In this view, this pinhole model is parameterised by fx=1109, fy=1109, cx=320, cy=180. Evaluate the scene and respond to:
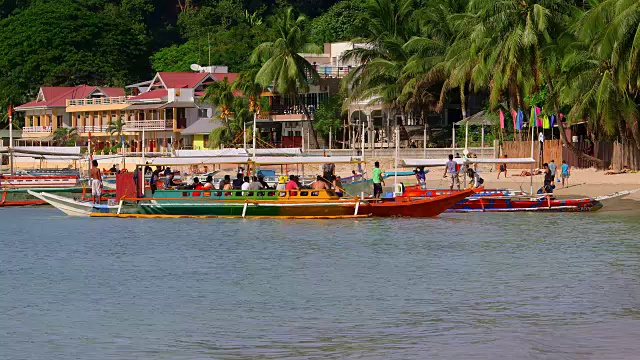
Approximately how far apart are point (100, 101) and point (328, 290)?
2915 inches

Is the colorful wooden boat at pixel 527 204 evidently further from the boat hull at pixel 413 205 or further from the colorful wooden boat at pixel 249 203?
the colorful wooden boat at pixel 249 203

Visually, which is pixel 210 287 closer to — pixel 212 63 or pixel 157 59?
pixel 212 63

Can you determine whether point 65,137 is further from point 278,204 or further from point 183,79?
point 278,204

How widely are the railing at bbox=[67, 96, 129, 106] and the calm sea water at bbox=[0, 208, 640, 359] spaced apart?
5504 centimetres

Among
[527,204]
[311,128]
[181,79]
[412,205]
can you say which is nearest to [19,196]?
[412,205]

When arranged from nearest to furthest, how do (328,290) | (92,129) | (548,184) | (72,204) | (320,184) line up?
(328,290), (320,184), (72,204), (548,184), (92,129)

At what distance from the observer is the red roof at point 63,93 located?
96938mm

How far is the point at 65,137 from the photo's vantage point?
311 ft

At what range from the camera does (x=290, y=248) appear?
1229 inches

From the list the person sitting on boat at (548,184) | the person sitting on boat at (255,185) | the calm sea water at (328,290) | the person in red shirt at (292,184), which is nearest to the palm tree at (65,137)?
the calm sea water at (328,290)

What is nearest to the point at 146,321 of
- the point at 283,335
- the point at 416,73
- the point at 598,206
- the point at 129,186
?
the point at 283,335

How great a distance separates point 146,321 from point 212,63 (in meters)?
82.7

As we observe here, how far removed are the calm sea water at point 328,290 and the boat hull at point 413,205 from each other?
1.98ft

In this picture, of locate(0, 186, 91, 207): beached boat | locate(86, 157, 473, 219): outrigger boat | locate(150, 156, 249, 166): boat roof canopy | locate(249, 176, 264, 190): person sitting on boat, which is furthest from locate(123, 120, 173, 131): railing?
locate(249, 176, 264, 190): person sitting on boat
